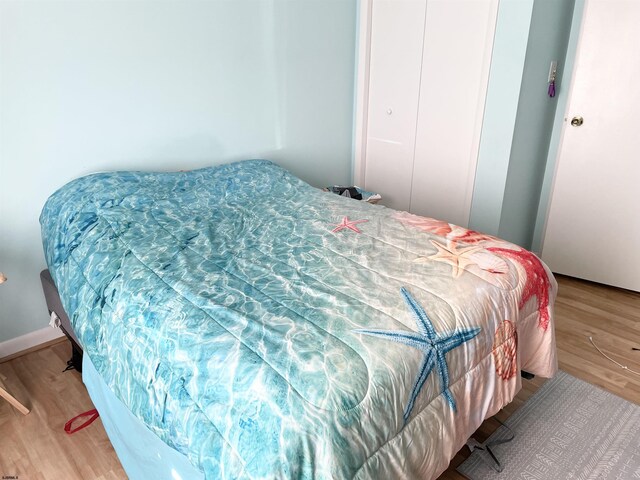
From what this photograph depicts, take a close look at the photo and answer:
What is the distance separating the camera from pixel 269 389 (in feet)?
3.27

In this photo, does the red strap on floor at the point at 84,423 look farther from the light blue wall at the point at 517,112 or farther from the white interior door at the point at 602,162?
the white interior door at the point at 602,162

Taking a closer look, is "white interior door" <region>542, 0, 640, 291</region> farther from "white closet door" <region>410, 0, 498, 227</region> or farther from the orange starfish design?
the orange starfish design

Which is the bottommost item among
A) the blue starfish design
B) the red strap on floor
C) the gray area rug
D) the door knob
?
the red strap on floor

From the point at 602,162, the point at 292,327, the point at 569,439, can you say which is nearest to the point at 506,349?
the point at 569,439

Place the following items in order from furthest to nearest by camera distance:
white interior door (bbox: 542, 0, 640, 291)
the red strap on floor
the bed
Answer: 1. white interior door (bbox: 542, 0, 640, 291)
2. the red strap on floor
3. the bed

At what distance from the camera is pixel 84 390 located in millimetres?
1967

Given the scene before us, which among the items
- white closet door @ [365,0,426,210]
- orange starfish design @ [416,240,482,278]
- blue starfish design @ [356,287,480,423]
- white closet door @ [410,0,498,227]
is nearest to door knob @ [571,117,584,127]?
white closet door @ [410,0,498,227]

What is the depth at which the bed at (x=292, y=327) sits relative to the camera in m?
0.99

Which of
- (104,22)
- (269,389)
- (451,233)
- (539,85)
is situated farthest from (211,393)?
(539,85)

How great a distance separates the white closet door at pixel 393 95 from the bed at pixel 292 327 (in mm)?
1127

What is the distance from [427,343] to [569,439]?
95cm

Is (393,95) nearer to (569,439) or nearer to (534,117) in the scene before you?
(534,117)

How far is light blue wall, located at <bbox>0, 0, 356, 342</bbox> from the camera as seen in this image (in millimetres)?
1991

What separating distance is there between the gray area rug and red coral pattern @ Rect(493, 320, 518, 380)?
0.37 m
